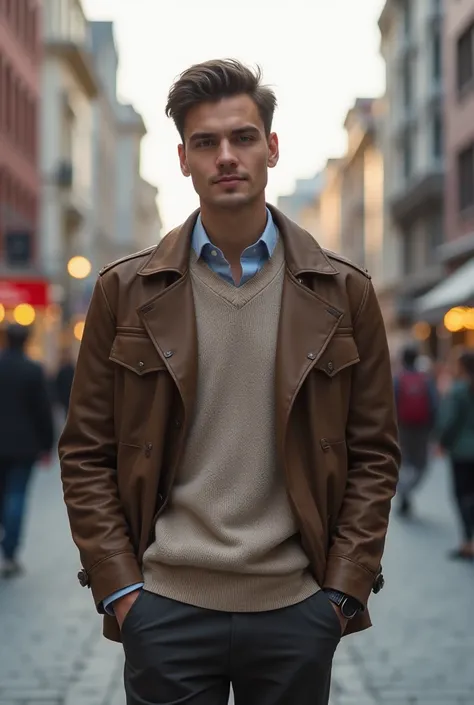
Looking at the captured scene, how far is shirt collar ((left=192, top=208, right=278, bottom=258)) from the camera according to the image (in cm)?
324

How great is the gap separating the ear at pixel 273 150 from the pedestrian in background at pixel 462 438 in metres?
7.81

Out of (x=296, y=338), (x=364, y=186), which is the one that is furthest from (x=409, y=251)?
(x=296, y=338)

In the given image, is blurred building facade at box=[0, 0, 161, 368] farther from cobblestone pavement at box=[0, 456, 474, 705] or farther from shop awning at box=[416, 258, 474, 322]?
cobblestone pavement at box=[0, 456, 474, 705]

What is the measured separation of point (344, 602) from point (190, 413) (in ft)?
1.85

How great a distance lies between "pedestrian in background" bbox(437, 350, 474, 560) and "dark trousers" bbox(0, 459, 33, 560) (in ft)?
11.3

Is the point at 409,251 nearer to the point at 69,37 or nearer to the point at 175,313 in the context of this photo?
the point at 69,37

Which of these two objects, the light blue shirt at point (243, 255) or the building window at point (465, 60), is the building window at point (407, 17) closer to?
the building window at point (465, 60)

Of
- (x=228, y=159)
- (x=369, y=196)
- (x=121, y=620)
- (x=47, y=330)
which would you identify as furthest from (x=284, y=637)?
(x=369, y=196)

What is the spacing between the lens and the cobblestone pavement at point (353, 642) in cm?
624

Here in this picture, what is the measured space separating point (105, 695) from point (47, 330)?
149 feet

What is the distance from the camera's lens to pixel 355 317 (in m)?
3.24

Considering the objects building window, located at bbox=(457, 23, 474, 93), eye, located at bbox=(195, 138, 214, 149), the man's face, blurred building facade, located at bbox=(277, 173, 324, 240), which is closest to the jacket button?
the man's face

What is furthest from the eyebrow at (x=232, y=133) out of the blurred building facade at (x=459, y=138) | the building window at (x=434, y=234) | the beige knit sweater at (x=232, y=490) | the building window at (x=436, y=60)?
the building window at (x=436, y=60)

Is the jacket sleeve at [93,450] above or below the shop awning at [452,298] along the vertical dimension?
below
